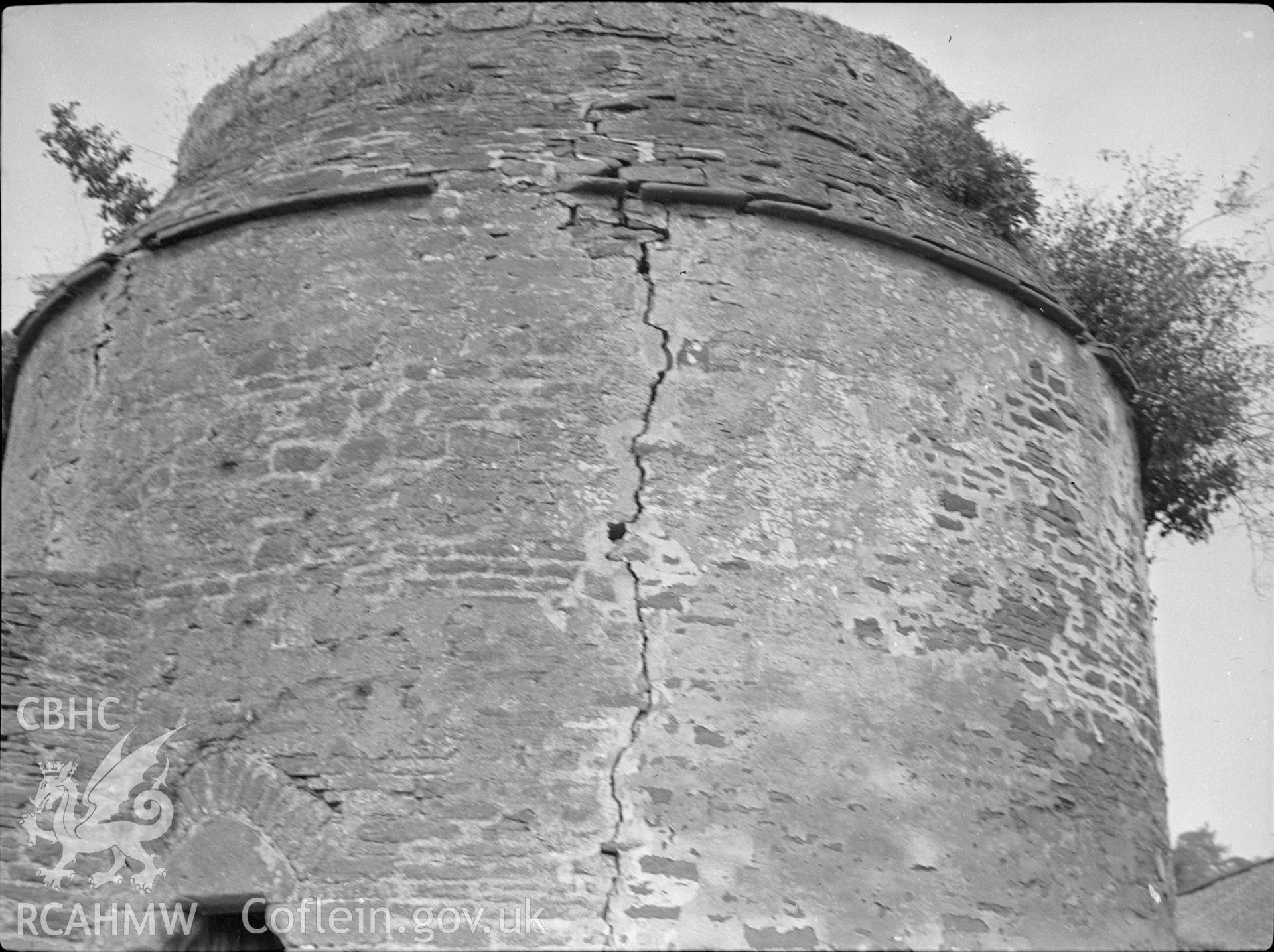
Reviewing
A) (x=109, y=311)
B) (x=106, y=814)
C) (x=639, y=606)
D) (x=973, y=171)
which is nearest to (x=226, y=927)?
(x=106, y=814)

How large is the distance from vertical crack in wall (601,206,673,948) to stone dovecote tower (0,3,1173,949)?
13mm

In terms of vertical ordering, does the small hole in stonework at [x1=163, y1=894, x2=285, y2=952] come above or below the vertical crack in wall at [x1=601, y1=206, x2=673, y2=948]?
below

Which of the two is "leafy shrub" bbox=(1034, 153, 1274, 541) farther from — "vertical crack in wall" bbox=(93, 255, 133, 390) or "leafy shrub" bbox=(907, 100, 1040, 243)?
"vertical crack in wall" bbox=(93, 255, 133, 390)

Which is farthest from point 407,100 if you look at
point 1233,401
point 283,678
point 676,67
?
point 1233,401

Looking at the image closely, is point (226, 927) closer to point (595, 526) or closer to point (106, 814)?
point (106, 814)

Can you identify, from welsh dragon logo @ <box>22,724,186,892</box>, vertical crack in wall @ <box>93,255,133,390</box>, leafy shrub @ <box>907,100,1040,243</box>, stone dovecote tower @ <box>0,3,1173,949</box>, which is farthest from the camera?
leafy shrub @ <box>907,100,1040,243</box>

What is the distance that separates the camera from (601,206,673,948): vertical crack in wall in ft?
16.9

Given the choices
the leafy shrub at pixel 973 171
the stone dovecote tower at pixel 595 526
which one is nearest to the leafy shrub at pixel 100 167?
the stone dovecote tower at pixel 595 526

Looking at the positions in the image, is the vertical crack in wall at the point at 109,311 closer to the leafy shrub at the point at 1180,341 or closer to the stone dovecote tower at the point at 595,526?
the stone dovecote tower at the point at 595,526

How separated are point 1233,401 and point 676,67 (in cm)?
358

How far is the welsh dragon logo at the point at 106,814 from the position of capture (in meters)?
5.58

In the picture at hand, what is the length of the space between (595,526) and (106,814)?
83.5 inches

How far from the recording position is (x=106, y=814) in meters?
5.67

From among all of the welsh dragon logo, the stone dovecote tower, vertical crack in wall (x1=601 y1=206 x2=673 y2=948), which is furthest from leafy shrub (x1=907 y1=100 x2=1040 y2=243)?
the welsh dragon logo
